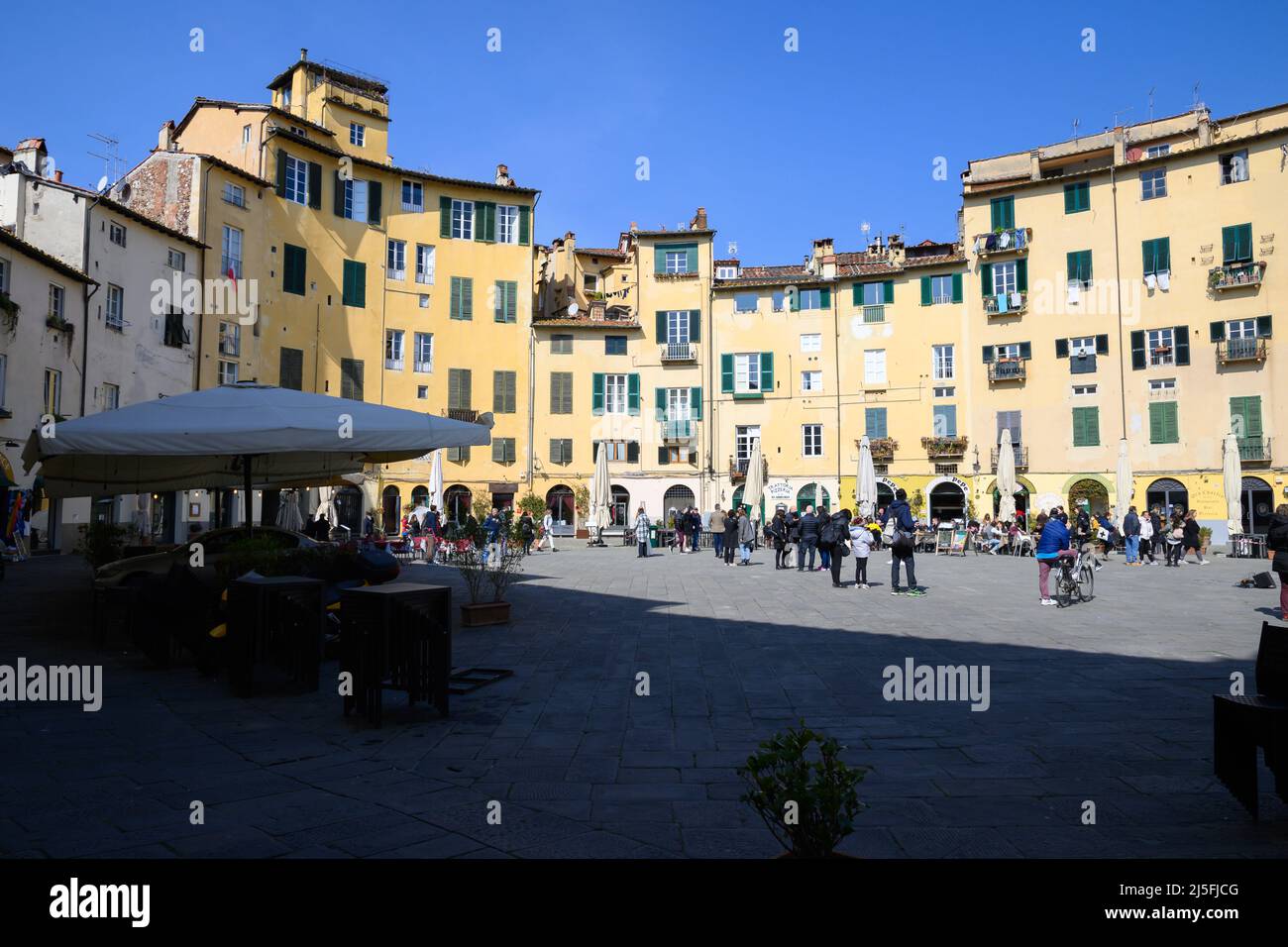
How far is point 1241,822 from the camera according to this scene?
3709mm

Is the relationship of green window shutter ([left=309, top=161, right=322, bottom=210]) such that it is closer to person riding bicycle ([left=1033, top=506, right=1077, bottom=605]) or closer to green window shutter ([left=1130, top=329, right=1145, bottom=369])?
person riding bicycle ([left=1033, top=506, right=1077, bottom=605])

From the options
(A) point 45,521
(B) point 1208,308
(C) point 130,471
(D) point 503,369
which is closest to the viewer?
(C) point 130,471

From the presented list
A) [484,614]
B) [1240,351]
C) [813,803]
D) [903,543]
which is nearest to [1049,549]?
[903,543]

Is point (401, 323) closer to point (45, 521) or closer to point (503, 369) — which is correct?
point (503, 369)

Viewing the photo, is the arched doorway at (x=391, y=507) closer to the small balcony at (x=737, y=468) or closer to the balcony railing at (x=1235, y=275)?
the small balcony at (x=737, y=468)

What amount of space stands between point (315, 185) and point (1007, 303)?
29.5 metres

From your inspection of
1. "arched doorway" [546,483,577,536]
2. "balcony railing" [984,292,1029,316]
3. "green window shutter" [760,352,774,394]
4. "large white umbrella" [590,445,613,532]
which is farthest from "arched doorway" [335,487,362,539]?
"balcony railing" [984,292,1029,316]

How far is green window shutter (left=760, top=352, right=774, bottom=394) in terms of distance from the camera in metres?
39.3

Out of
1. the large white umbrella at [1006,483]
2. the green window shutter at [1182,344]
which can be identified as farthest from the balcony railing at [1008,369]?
the large white umbrella at [1006,483]

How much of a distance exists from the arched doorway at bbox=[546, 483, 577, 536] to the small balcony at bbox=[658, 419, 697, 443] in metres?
5.16

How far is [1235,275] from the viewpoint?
32531 mm

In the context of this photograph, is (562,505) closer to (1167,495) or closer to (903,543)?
(1167,495)

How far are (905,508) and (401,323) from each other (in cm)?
2895
